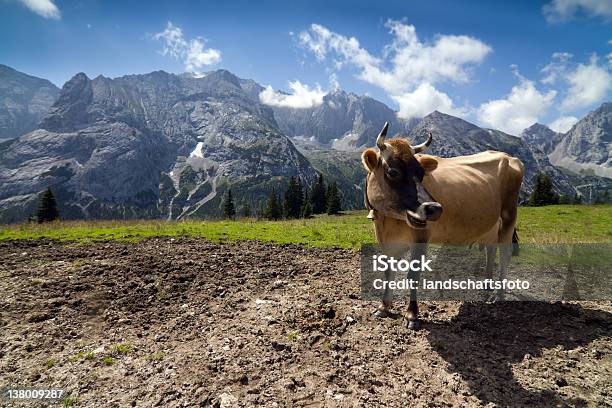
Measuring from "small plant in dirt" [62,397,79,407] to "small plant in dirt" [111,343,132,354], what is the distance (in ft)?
3.77

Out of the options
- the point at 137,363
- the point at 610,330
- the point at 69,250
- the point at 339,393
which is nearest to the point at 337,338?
the point at 339,393

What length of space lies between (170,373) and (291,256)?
7776mm

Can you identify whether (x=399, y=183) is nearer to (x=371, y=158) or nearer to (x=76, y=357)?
(x=371, y=158)

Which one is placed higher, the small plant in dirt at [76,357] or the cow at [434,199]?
the cow at [434,199]

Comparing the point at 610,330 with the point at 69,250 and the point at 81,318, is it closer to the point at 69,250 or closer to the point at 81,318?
the point at 81,318

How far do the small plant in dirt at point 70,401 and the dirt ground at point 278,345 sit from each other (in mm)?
33

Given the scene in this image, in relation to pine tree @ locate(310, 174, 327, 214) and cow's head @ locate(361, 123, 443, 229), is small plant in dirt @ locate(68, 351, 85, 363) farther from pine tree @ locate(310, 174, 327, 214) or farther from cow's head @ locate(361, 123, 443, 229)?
pine tree @ locate(310, 174, 327, 214)

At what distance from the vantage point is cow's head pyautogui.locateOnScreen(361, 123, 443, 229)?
583 centimetres

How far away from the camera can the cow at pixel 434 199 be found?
618 cm

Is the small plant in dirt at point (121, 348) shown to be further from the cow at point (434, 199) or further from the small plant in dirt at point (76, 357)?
the cow at point (434, 199)

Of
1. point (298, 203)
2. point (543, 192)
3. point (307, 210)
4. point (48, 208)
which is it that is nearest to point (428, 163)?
point (48, 208)

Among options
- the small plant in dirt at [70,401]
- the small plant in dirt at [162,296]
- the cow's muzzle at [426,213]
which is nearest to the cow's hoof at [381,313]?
the cow's muzzle at [426,213]

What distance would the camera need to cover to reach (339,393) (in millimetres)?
4719

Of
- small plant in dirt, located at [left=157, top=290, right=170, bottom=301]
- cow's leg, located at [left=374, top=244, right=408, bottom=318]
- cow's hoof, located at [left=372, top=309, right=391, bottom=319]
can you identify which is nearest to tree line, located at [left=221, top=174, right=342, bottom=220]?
small plant in dirt, located at [left=157, top=290, right=170, bottom=301]
